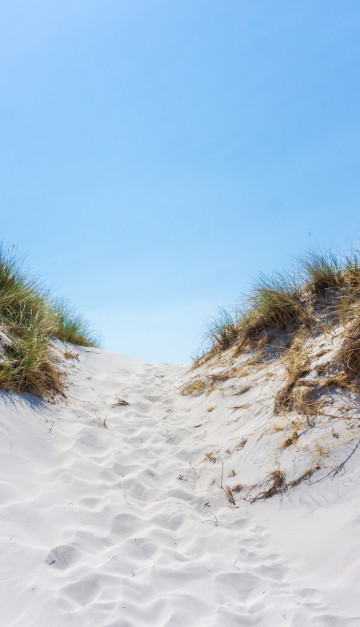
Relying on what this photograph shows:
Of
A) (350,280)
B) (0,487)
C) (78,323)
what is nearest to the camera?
(0,487)

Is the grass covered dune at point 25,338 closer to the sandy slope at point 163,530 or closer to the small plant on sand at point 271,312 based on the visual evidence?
the sandy slope at point 163,530

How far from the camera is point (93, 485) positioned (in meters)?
2.97

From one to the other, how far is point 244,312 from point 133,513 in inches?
151

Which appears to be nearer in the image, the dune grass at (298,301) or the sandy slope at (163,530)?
the sandy slope at (163,530)

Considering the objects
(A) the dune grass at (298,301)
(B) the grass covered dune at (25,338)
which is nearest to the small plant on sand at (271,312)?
(A) the dune grass at (298,301)

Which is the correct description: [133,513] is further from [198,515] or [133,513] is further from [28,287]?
[28,287]

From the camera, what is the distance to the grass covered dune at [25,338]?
418 centimetres

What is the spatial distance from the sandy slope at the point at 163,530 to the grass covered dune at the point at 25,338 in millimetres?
281

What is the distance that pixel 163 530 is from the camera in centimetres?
253

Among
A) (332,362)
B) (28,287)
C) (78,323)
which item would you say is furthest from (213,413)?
(78,323)

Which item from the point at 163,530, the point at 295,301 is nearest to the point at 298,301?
the point at 295,301

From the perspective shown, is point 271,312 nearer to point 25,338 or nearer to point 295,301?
point 295,301

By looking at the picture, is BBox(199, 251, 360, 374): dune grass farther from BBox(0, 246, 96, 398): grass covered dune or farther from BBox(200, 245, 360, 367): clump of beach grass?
BBox(0, 246, 96, 398): grass covered dune

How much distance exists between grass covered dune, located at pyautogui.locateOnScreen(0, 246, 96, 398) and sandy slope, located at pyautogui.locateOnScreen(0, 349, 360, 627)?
281mm
